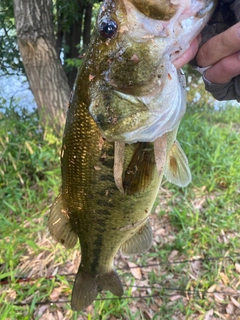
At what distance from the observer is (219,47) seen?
3.97 feet

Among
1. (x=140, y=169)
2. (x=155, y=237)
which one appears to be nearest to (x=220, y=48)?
(x=140, y=169)

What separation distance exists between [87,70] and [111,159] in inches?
14.4

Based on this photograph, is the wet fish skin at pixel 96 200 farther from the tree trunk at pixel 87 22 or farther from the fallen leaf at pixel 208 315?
the tree trunk at pixel 87 22

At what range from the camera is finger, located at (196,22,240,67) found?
45.5 inches

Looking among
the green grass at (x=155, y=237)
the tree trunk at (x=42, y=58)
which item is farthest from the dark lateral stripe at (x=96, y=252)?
the tree trunk at (x=42, y=58)

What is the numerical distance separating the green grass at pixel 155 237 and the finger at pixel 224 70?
1.85 meters

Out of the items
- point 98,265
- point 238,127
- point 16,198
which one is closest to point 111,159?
point 98,265

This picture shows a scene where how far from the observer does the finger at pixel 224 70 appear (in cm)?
124

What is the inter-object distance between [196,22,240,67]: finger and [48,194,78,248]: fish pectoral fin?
93 cm

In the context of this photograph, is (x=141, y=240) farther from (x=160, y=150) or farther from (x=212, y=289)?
(x=212, y=289)

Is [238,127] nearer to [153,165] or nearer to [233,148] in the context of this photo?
[233,148]

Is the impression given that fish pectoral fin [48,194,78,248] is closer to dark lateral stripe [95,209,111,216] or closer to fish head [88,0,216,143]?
dark lateral stripe [95,209,111,216]

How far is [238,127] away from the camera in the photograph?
5.04 m

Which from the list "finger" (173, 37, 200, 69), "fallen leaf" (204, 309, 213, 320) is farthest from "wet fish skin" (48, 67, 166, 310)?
"fallen leaf" (204, 309, 213, 320)
